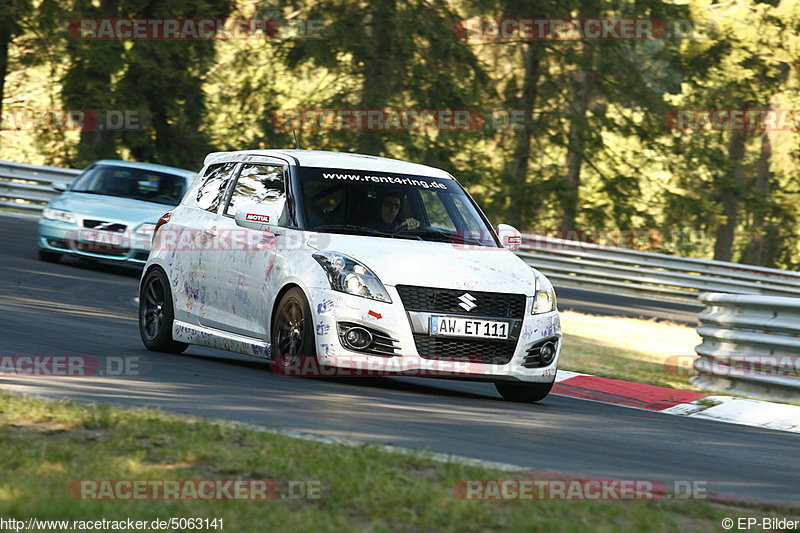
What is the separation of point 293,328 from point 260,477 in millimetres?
3627

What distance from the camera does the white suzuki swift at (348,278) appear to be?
8.70 meters

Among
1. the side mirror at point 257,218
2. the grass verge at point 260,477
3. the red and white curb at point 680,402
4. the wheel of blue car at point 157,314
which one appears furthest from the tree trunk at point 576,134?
the grass verge at point 260,477

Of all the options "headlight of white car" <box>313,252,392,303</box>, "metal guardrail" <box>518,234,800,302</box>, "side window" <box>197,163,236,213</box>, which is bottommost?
"metal guardrail" <box>518,234,800,302</box>

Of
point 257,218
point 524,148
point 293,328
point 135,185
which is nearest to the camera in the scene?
point 293,328

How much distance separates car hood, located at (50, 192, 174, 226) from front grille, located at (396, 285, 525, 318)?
381 inches

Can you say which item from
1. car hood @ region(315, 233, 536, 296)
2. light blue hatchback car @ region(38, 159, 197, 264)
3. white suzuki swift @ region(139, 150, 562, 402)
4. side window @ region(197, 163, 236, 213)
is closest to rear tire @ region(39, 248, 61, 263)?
light blue hatchback car @ region(38, 159, 197, 264)

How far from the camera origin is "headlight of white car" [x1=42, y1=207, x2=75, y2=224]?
1789cm

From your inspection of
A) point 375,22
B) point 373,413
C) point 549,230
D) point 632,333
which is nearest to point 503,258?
point 373,413

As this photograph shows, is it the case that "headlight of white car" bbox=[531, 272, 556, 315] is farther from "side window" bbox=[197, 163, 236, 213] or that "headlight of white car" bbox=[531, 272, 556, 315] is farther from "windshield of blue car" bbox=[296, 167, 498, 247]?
"side window" bbox=[197, 163, 236, 213]

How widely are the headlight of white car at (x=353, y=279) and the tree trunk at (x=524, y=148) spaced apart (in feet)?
81.4

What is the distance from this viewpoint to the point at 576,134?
3319 cm

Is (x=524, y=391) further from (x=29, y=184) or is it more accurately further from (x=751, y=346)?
(x=29, y=184)

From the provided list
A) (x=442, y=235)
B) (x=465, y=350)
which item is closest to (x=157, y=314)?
(x=442, y=235)

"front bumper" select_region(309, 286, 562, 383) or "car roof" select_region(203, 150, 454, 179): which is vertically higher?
"car roof" select_region(203, 150, 454, 179)
